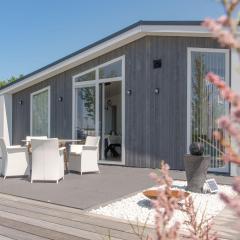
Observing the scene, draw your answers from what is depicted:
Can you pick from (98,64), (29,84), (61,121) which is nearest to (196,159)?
→ (98,64)

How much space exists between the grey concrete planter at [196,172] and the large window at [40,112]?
A: 6.77m

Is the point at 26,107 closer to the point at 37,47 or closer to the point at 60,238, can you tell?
the point at 60,238

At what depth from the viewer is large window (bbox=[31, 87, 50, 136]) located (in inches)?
503

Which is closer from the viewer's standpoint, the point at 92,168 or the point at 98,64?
the point at 92,168

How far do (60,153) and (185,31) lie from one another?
3.94 meters

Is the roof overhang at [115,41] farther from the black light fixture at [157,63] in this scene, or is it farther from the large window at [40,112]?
the black light fixture at [157,63]

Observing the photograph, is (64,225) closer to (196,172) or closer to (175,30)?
(196,172)

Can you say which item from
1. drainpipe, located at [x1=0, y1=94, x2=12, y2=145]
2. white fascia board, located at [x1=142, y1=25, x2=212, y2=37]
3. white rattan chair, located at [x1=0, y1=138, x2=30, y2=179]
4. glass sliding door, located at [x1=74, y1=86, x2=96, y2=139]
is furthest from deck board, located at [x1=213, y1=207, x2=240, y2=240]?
drainpipe, located at [x1=0, y1=94, x2=12, y2=145]

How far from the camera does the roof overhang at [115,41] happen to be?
928cm

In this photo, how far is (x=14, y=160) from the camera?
27.2 ft

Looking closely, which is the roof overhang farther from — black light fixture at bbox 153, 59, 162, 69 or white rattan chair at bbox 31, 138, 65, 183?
white rattan chair at bbox 31, 138, 65, 183

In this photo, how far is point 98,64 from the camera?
1120 cm

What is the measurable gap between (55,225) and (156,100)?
583cm

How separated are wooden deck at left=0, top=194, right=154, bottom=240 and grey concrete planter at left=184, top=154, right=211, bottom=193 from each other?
2.23m
